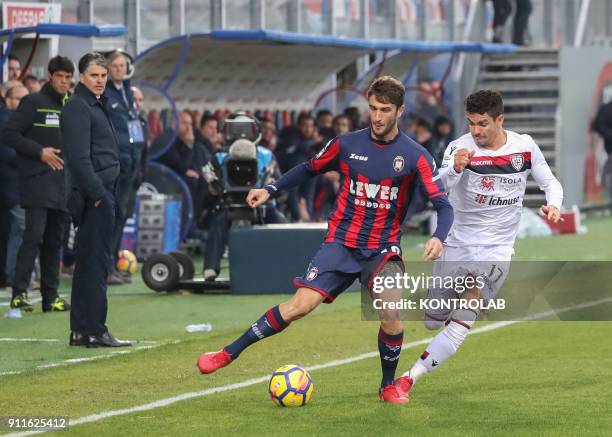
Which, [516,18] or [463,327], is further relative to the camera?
[516,18]

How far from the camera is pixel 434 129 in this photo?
24.1 m

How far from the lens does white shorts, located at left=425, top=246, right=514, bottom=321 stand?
9516 mm

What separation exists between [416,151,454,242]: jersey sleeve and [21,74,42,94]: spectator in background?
7.71 m

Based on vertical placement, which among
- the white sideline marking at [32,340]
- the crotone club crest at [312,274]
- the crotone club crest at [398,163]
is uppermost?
the crotone club crest at [398,163]

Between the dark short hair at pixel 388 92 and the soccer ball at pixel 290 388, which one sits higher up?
the dark short hair at pixel 388 92

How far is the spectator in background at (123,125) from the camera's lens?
47.7 feet

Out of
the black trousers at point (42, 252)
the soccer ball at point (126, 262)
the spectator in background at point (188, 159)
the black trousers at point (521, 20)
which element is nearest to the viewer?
the black trousers at point (42, 252)

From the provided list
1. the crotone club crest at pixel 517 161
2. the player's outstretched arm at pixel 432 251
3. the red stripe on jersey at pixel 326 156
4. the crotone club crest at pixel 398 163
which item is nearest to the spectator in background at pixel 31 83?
the red stripe on jersey at pixel 326 156

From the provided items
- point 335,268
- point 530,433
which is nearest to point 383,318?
point 335,268

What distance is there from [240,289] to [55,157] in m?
2.73

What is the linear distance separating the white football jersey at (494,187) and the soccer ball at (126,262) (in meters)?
8.01

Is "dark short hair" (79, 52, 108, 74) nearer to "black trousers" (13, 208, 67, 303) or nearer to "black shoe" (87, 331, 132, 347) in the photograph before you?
"black shoe" (87, 331, 132, 347)

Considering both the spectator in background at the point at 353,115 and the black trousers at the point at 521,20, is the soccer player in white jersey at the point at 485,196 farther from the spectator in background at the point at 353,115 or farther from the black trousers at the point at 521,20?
the black trousers at the point at 521,20

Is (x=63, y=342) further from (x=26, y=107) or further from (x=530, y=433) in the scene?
(x=530, y=433)
